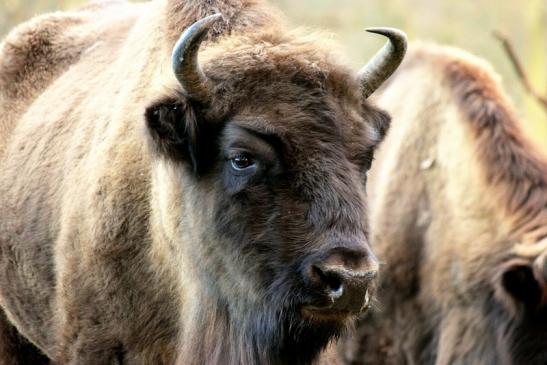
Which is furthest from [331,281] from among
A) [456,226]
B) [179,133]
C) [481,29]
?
[481,29]

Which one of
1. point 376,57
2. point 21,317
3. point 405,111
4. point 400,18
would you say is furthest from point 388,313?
point 400,18

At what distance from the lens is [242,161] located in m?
3.51

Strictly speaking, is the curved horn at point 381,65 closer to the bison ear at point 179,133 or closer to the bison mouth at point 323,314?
the bison ear at point 179,133

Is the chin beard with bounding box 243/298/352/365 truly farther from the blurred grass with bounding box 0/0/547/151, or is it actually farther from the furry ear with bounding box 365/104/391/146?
the blurred grass with bounding box 0/0/547/151

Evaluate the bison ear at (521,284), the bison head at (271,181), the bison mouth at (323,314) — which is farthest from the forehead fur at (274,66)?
the bison ear at (521,284)

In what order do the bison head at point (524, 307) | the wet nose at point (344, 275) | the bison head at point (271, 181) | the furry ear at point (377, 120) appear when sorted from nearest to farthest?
the wet nose at point (344, 275)
the bison head at point (271, 181)
the furry ear at point (377, 120)
the bison head at point (524, 307)

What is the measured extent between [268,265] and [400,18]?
36.6 feet

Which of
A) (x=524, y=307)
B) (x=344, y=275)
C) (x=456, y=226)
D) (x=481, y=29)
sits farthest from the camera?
(x=481, y=29)

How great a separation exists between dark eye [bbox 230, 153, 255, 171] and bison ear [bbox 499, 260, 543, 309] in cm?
261

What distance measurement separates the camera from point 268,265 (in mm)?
3443

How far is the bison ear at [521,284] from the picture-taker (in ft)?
18.4

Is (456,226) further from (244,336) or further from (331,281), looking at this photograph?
(331,281)

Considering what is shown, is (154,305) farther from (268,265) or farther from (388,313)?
(388,313)

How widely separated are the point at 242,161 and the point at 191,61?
376 mm
